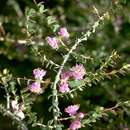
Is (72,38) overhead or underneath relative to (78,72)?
overhead

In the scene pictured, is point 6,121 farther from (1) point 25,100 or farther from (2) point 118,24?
(1) point 25,100

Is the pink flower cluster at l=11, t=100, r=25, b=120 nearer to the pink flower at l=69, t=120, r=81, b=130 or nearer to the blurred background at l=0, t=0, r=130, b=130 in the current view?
the pink flower at l=69, t=120, r=81, b=130

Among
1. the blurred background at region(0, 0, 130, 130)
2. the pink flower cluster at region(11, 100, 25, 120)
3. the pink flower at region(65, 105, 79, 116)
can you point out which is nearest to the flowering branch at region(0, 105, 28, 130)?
the pink flower cluster at region(11, 100, 25, 120)

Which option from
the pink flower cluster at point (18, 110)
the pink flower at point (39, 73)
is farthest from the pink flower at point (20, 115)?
the pink flower at point (39, 73)

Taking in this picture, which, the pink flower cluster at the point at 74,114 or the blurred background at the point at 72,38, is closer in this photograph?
the pink flower cluster at the point at 74,114

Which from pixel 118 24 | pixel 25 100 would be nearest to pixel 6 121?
pixel 118 24

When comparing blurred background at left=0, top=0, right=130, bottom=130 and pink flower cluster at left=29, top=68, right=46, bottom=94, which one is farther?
blurred background at left=0, top=0, right=130, bottom=130

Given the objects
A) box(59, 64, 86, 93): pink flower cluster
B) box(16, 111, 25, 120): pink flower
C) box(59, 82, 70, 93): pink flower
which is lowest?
box(16, 111, 25, 120): pink flower

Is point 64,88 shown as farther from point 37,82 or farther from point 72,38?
point 72,38

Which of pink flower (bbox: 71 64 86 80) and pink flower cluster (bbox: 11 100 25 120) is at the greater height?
pink flower (bbox: 71 64 86 80)

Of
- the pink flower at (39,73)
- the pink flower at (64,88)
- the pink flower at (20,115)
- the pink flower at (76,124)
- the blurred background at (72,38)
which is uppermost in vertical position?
the blurred background at (72,38)

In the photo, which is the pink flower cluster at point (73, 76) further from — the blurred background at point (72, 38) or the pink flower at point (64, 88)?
the blurred background at point (72, 38)

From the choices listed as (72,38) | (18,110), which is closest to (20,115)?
(18,110)

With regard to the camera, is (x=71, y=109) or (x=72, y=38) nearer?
(x=71, y=109)
